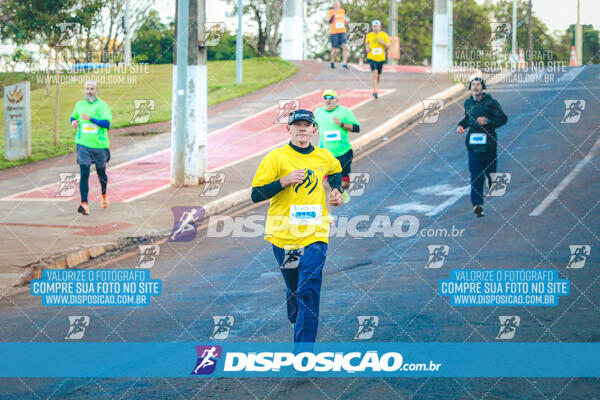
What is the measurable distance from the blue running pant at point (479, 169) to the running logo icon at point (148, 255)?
4785 mm

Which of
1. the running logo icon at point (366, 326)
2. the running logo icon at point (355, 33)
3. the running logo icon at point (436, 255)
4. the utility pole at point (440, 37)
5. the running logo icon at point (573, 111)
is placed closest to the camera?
the running logo icon at point (366, 326)

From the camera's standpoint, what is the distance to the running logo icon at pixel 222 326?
830 cm

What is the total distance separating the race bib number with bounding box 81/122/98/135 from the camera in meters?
14.9

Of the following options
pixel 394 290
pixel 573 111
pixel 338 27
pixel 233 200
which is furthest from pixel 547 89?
pixel 394 290

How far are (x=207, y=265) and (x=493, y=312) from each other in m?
4.35

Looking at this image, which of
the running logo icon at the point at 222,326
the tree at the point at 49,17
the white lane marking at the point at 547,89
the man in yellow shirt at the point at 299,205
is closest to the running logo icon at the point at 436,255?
the running logo icon at the point at 222,326

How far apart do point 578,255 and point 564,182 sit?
4.89 metres

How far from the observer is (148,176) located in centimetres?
1878

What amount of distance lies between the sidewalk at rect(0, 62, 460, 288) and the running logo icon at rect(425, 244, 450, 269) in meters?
4.34

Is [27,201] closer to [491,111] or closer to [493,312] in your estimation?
[491,111]

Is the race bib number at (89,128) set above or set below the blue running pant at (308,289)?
above

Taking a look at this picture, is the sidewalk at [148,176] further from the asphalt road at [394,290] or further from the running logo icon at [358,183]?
the running logo icon at [358,183]

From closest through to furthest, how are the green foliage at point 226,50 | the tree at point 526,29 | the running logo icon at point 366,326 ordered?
the running logo icon at point 366,326 < the green foliage at point 226,50 < the tree at point 526,29

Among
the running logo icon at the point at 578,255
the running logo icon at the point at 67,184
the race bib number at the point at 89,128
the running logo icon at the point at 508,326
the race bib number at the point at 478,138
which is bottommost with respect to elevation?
Answer: the running logo icon at the point at 508,326
